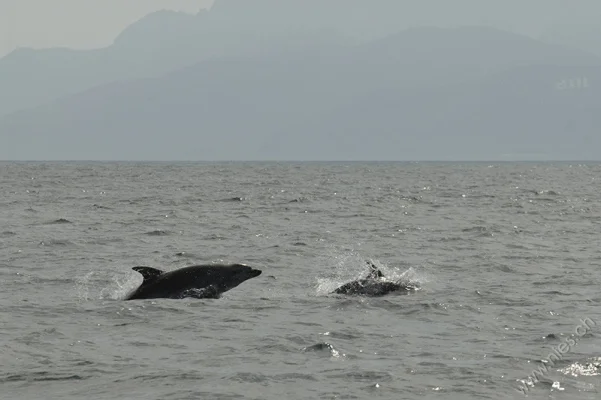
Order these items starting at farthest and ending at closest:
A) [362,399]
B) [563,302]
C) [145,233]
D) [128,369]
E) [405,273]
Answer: [145,233]
[405,273]
[563,302]
[128,369]
[362,399]

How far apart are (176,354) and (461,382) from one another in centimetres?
453

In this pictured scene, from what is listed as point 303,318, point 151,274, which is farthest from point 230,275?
point 303,318

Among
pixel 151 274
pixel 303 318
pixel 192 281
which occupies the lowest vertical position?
pixel 303 318

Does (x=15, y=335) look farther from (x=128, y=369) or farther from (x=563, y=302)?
(x=563, y=302)

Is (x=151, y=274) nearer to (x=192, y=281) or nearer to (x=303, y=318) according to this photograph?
(x=192, y=281)

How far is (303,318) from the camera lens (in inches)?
762

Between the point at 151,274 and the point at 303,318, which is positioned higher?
the point at 151,274

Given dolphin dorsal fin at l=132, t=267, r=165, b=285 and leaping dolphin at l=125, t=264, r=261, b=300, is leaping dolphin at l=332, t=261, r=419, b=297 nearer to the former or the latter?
leaping dolphin at l=125, t=264, r=261, b=300

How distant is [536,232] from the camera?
40.8 meters

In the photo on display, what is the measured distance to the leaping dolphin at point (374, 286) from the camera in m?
22.6

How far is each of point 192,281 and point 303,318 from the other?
10.5 feet

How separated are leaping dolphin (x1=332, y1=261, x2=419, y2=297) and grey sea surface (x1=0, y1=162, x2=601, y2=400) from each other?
47 centimetres

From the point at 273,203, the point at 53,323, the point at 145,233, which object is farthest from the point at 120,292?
the point at 273,203

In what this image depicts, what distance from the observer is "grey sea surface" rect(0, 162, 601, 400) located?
14242 millimetres
